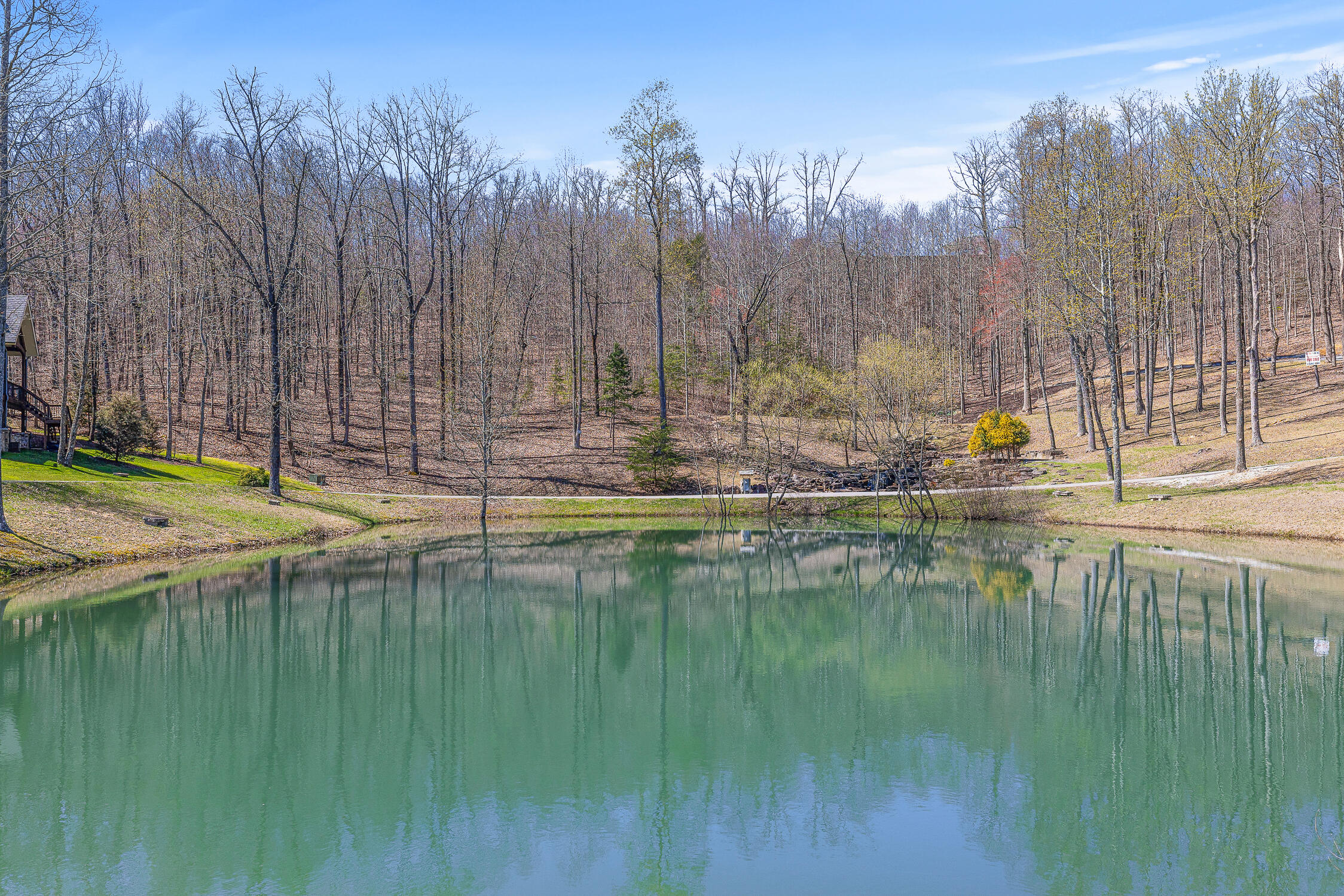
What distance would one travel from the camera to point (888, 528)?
35438 mm

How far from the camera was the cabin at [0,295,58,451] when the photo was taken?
32.2m

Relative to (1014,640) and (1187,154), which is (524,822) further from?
(1187,154)

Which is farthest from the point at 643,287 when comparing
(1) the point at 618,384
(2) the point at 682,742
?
(2) the point at 682,742

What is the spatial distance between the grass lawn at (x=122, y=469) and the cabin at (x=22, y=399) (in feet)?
1.89

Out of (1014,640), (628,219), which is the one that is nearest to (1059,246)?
(1014,640)

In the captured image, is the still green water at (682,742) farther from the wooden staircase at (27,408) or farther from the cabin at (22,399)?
the wooden staircase at (27,408)

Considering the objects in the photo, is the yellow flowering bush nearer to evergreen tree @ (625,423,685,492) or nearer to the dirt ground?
the dirt ground

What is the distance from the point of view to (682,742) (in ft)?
37.5

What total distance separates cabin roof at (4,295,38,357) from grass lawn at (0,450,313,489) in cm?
446

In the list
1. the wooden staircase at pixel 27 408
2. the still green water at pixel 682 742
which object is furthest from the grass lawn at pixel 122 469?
the still green water at pixel 682 742

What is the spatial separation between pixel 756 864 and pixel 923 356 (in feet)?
107

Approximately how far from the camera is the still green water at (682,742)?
25.9 ft

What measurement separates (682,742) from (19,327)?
33.0 meters

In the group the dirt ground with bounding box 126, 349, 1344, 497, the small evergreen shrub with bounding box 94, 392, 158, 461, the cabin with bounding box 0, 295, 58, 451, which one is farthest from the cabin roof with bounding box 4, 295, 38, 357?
the dirt ground with bounding box 126, 349, 1344, 497
